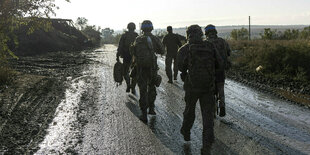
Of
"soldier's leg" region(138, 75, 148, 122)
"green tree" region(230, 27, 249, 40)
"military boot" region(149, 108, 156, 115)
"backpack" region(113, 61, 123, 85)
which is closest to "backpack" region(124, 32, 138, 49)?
"backpack" region(113, 61, 123, 85)

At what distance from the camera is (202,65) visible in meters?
4.57

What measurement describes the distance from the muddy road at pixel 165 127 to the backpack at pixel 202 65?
1079 millimetres

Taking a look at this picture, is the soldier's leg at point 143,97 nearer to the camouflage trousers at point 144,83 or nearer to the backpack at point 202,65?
the camouflage trousers at point 144,83

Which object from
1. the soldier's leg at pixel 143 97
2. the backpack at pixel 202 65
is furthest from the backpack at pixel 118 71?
the backpack at pixel 202 65

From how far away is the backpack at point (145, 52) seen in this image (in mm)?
6562

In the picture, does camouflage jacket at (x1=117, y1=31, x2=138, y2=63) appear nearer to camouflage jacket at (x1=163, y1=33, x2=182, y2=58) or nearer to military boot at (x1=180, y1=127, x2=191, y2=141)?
camouflage jacket at (x1=163, y1=33, x2=182, y2=58)

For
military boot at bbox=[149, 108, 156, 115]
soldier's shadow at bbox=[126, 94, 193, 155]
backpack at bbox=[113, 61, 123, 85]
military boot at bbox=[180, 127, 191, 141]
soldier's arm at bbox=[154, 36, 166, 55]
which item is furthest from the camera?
backpack at bbox=[113, 61, 123, 85]

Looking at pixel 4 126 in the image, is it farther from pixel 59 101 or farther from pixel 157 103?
pixel 157 103

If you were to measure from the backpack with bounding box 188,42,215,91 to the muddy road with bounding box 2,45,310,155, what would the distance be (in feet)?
3.54

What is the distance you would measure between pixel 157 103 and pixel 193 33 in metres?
3.87

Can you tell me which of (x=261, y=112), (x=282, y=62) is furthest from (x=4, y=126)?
(x=282, y=62)

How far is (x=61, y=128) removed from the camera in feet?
20.1

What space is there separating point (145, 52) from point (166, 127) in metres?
1.65

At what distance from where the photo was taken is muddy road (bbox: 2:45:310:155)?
5.00 m
